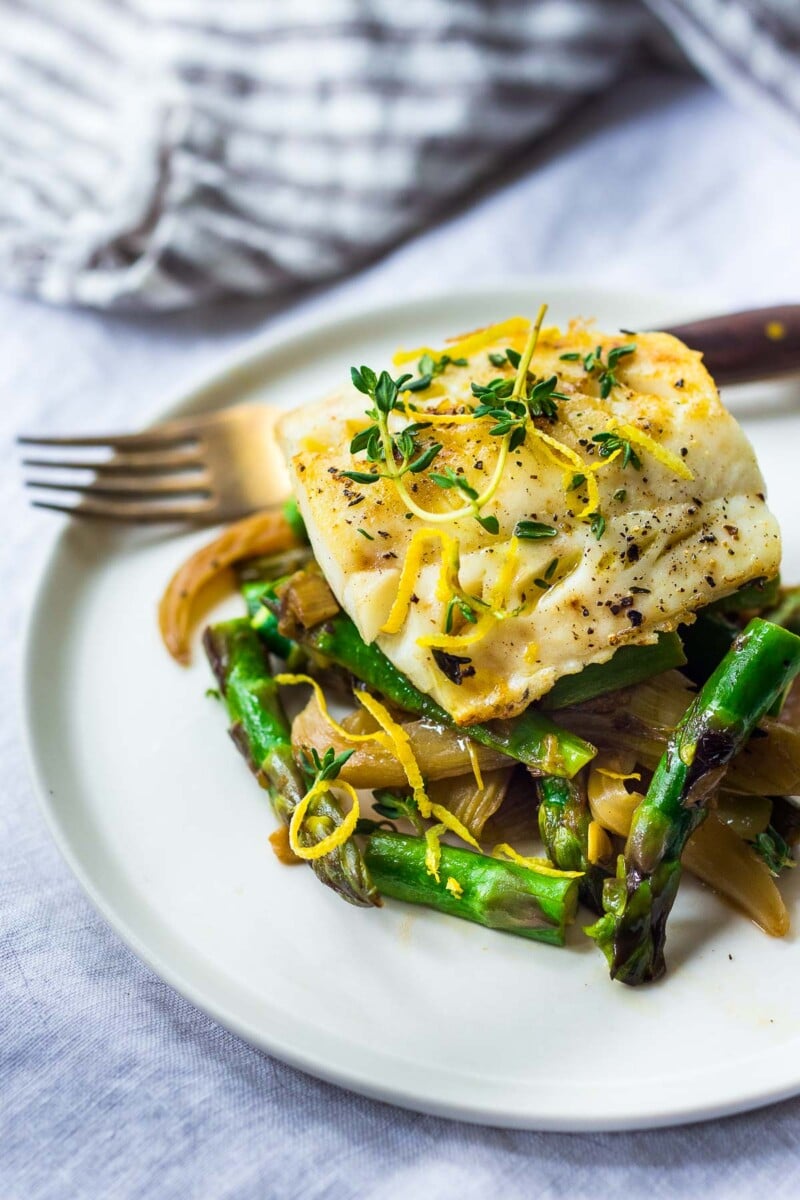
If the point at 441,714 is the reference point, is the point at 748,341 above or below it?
above

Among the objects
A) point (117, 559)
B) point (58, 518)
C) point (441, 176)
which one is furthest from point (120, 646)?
point (441, 176)

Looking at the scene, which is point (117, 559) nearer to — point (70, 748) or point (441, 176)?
point (70, 748)

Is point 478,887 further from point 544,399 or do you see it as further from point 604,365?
point 604,365

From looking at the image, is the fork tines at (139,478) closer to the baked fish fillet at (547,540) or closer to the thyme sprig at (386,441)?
the baked fish fillet at (547,540)

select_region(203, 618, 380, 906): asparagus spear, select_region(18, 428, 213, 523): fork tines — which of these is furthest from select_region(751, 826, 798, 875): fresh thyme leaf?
select_region(18, 428, 213, 523): fork tines

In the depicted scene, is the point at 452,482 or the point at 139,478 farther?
the point at 139,478

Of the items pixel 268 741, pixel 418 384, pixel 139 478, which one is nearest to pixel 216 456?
pixel 139 478
